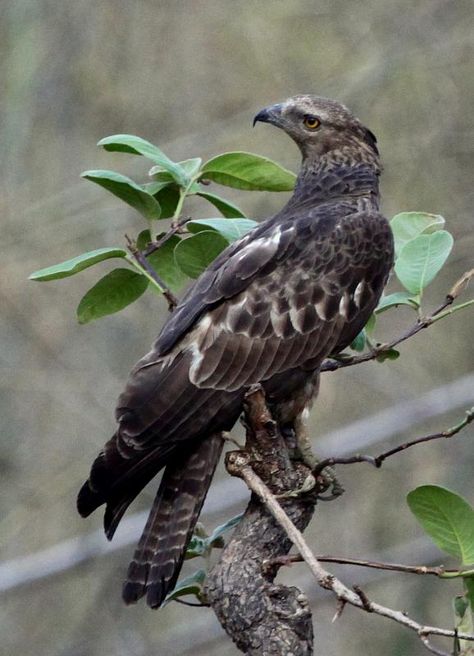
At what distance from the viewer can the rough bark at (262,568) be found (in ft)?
10.7

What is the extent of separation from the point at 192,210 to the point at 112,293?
4746 mm

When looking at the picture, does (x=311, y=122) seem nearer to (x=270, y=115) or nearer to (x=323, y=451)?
(x=270, y=115)

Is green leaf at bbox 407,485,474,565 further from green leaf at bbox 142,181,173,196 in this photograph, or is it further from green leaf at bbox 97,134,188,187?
green leaf at bbox 142,181,173,196

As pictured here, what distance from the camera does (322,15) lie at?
904cm

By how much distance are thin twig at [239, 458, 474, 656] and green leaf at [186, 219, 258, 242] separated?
76cm

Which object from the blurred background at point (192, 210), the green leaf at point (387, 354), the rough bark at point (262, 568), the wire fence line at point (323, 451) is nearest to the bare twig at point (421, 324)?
the green leaf at point (387, 354)

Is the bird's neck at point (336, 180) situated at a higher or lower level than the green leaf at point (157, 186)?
lower

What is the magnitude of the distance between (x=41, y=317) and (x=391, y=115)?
292 centimetres

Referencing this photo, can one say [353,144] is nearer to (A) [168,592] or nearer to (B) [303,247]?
(B) [303,247]

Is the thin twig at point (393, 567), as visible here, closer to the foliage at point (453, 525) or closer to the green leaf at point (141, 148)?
the foliage at point (453, 525)

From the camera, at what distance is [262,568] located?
3.41 m

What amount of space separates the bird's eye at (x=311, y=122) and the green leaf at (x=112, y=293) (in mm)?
Answer: 1507

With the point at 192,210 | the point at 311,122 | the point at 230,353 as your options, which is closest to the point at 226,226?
the point at 230,353

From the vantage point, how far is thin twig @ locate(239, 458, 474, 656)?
2.65 m
